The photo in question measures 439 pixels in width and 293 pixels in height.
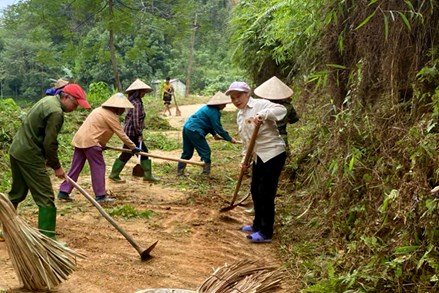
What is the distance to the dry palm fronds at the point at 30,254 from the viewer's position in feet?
11.3

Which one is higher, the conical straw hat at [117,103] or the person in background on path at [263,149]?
the conical straw hat at [117,103]

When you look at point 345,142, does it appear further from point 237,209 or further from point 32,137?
point 32,137

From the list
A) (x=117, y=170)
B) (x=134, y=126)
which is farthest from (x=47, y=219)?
(x=134, y=126)

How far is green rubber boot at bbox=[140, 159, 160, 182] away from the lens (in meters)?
7.95

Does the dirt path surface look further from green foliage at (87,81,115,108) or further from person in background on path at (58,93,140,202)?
green foliage at (87,81,115,108)

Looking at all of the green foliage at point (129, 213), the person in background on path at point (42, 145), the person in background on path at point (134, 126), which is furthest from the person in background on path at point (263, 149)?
the person in background on path at point (134, 126)

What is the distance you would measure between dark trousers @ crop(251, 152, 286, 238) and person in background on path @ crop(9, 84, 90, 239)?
1.90 meters

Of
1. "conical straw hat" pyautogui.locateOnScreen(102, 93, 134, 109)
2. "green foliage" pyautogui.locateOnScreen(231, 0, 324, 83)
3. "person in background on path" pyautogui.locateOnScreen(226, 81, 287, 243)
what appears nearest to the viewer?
"person in background on path" pyautogui.locateOnScreen(226, 81, 287, 243)

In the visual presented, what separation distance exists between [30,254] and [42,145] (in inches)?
48.8

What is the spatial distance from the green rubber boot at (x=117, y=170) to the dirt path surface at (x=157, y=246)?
78 centimetres

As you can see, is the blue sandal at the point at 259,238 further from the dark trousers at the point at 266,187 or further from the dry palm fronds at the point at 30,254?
the dry palm fronds at the point at 30,254

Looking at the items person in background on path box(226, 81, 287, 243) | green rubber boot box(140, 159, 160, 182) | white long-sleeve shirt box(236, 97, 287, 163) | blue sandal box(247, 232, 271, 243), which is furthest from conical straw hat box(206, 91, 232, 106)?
blue sandal box(247, 232, 271, 243)

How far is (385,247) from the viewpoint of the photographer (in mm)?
3414

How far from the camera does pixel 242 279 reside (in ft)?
12.1
